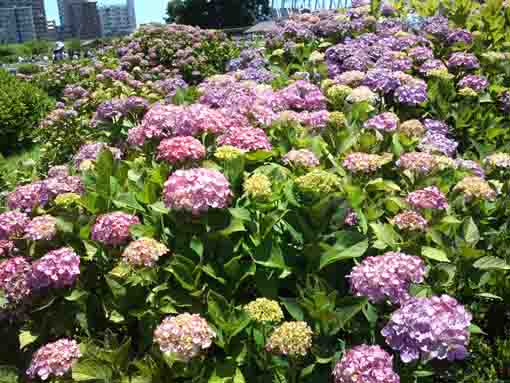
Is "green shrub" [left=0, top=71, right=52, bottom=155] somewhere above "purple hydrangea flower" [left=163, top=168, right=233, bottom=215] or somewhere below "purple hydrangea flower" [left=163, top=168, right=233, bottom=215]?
below

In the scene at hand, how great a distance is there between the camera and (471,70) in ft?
14.7

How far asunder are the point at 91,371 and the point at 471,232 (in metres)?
1.78

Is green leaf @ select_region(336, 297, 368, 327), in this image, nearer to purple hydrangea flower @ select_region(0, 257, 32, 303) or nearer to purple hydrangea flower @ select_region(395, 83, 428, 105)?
purple hydrangea flower @ select_region(0, 257, 32, 303)

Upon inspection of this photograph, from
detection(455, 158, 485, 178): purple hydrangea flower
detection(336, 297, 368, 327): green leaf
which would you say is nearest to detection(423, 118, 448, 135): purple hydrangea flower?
detection(455, 158, 485, 178): purple hydrangea flower

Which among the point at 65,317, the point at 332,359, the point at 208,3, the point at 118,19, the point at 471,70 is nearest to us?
the point at 332,359

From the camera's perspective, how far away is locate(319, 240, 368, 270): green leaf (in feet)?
7.38

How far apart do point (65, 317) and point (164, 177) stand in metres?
0.81

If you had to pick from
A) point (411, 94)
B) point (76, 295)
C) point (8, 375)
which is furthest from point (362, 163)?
point (8, 375)

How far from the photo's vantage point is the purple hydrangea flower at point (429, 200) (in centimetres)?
244

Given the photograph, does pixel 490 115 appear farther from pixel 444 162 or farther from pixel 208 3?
pixel 208 3

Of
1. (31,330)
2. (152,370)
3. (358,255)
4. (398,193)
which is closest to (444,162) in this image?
(398,193)

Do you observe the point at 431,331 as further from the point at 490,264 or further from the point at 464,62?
the point at 464,62

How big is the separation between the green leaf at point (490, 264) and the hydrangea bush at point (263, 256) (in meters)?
0.04

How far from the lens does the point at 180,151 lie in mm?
2498
